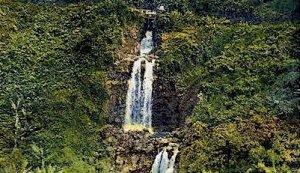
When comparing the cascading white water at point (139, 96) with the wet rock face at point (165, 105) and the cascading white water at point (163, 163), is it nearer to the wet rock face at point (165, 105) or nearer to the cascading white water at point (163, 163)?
the wet rock face at point (165, 105)

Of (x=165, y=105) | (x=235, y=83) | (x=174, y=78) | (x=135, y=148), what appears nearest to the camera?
(x=135, y=148)

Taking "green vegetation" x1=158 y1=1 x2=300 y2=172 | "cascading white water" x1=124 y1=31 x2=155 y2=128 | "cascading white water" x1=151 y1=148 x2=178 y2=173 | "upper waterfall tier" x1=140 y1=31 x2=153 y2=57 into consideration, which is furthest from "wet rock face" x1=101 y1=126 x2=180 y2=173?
"upper waterfall tier" x1=140 y1=31 x2=153 y2=57

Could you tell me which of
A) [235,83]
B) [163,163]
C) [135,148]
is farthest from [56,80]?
[235,83]

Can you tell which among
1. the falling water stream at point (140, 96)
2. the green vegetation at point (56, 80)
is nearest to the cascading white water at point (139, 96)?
the falling water stream at point (140, 96)

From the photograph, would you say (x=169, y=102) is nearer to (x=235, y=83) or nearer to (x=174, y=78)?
(x=174, y=78)

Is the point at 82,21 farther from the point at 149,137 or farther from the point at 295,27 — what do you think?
the point at 295,27
